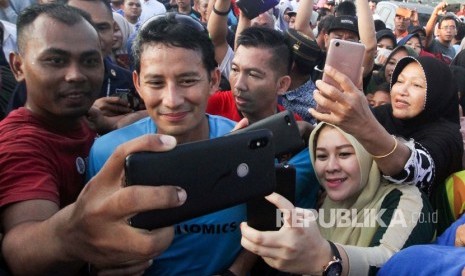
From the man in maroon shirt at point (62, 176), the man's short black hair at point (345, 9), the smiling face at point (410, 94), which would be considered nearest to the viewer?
the man in maroon shirt at point (62, 176)

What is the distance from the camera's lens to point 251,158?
3.20 ft

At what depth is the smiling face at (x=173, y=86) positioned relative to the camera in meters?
1.53

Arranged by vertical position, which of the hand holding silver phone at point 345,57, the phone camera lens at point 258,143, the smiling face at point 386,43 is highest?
the hand holding silver phone at point 345,57

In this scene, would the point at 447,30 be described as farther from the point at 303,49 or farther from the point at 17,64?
the point at 17,64

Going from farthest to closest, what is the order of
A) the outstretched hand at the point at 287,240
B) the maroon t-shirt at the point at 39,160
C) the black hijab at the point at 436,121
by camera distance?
1. the black hijab at the point at 436,121
2. the maroon t-shirt at the point at 39,160
3. the outstretched hand at the point at 287,240

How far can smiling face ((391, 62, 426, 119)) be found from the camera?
231 centimetres

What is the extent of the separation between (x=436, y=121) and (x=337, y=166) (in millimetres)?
739

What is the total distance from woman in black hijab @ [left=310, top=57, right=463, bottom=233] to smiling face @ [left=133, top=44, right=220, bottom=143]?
41 cm

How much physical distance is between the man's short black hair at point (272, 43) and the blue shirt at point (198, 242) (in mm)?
1089

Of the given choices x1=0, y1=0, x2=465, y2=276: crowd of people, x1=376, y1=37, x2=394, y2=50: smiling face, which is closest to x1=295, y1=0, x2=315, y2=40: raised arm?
x1=0, y1=0, x2=465, y2=276: crowd of people

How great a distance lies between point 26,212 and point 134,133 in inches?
21.1

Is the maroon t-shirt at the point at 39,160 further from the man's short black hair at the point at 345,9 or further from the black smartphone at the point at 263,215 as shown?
the man's short black hair at the point at 345,9

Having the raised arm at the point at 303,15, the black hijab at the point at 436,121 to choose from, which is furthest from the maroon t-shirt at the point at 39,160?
the raised arm at the point at 303,15

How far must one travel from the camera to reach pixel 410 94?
2348 mm
